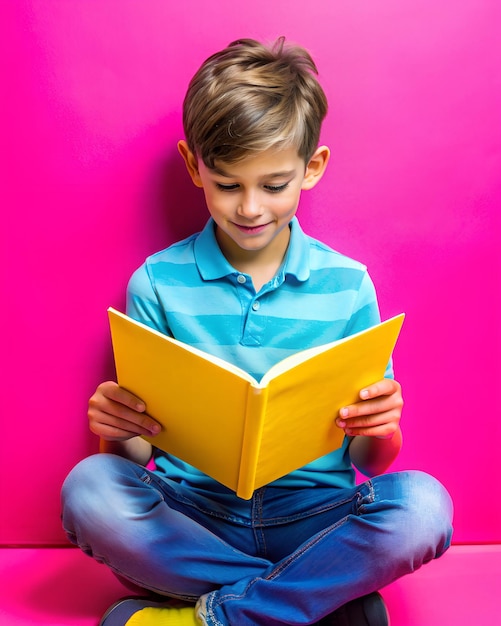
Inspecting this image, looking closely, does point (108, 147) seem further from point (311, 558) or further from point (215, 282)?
point (311, 558)

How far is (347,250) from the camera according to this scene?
1.34 meters

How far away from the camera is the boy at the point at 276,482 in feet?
3.59

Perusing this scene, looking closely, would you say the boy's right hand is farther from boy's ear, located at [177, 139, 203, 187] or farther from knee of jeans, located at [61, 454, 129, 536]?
boy's ear, located at [177, 139, 203, 187]

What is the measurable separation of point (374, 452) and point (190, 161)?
1.73 feet

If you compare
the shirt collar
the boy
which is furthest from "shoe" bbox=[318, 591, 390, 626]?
the shirt collar

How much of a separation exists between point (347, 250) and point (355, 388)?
0.35 m

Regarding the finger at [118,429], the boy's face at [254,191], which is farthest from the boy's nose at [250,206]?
the finger at [118,429]

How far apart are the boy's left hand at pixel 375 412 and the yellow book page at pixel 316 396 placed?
0.01m

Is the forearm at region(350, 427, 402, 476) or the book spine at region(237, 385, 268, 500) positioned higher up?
the book spine at region(237, 385, 268, 500)

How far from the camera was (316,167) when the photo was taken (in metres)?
1.22

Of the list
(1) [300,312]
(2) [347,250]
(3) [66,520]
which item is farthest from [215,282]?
(3) [66,520]

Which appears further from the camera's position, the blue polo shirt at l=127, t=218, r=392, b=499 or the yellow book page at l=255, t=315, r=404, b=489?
the blue polo shirt at l=127, t=218, r=392, b=499

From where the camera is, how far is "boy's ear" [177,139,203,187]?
1188mm

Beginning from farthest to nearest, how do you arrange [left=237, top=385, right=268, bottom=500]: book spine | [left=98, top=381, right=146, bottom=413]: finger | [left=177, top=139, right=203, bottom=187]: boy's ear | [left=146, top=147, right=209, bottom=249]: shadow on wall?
[left=146, top=147, right=209, bottom=249]: shadow on wall < [left=177, top=139, right=203, bottom=187]: boy's ear < [left=98, top=381, right=146, bottom=413]: finger < [left=237, top=385, right=268, bottom=500]: book spine
